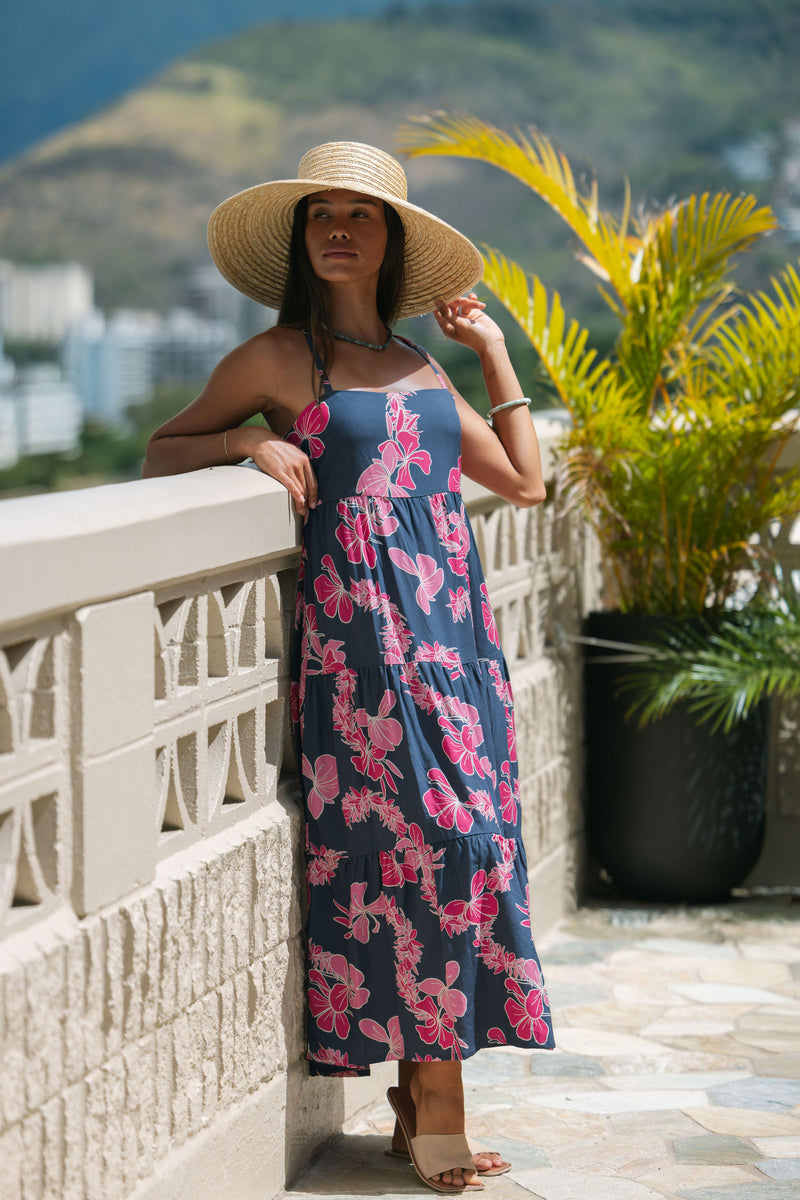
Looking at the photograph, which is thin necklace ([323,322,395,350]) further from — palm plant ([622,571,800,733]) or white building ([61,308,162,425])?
white building ([61,308,162,425])

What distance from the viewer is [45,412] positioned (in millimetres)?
57156

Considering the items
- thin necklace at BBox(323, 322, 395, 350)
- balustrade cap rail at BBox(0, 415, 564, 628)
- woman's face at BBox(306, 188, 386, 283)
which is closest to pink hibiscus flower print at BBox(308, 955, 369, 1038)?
balustrade cap rail at BBox(0, 415, 564, 628)

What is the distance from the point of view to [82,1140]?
225 cm

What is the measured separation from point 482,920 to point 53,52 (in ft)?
217

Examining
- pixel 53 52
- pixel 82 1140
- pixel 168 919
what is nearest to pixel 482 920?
pixel 168 919

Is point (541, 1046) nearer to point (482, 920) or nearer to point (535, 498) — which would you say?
point (482, 920)

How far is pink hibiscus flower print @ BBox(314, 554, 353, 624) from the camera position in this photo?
2.92 metres

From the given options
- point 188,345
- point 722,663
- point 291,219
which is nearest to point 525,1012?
point 291,219

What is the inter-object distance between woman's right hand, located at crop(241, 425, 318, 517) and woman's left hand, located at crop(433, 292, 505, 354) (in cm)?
49

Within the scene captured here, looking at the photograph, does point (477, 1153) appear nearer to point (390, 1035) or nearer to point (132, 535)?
point (390, 1035)

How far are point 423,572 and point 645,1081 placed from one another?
1.33 meters

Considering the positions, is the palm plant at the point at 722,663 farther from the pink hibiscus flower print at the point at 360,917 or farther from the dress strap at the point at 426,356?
the pink hibiscus flower print at the point at 360,917

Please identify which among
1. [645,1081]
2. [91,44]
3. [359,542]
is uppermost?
[91,44]

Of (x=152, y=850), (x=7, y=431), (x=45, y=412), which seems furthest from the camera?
(x=45, y=412)
